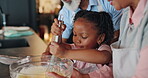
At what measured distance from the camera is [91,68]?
101 cm

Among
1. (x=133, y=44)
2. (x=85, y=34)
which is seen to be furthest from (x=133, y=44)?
(x=85, y=34)

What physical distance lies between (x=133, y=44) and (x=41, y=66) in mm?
422

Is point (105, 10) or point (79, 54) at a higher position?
point (105, 10)

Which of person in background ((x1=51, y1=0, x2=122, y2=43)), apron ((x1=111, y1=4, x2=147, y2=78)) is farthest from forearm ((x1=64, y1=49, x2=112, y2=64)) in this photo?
person in background ((x1=51, y1=0, x2=122, y2=43))

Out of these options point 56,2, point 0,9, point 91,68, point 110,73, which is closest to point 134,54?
point 110,73

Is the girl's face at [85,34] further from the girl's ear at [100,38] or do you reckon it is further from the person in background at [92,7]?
the person in background at [92,7]

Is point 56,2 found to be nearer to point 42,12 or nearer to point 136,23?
point 42,12

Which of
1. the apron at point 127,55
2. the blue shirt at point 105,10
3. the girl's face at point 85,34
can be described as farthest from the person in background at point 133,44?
the blue shirt at point 105,10

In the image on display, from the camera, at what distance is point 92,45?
1.08 metres

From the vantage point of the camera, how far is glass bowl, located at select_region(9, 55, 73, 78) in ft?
2.69

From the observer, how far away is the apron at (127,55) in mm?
720

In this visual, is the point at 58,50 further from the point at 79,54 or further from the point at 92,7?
the point at 92,7

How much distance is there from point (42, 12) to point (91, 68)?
3598 millimetres

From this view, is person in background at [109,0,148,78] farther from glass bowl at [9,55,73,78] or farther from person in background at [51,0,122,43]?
person in background at [51,0,122,43]
